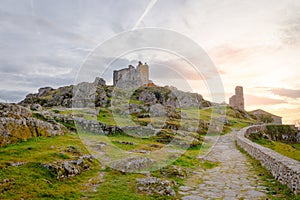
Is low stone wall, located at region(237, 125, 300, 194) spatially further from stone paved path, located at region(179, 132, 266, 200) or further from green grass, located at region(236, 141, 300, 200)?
stone paved path, located at region(179, 132, 266, 200)

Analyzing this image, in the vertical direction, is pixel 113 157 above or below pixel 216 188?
above

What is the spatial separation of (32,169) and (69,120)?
16.1 m

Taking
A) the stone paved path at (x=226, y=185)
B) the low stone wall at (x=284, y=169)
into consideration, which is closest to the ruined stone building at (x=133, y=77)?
the stone paved path at (x=226, y=185)

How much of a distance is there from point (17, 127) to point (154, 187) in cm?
1038

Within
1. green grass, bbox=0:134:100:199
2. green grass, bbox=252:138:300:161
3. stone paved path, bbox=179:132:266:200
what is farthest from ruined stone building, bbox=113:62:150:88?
green grass, bbox=0:134:100:199

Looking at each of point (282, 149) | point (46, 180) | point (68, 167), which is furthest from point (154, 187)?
point (282, 149)

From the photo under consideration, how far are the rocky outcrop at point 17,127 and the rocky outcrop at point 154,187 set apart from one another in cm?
871

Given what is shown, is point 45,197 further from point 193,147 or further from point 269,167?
point 193,147

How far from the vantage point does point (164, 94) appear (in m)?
105

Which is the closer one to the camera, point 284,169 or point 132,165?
point 284,169

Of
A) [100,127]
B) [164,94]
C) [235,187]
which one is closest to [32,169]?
[235,187]

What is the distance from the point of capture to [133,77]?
126 m

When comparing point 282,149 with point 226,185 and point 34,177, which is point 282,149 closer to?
point 226,185

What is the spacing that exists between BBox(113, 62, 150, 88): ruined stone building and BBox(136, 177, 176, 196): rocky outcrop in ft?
357
